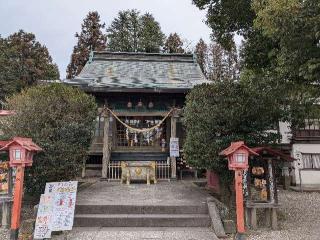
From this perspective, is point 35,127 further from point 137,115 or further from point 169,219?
point 137,115

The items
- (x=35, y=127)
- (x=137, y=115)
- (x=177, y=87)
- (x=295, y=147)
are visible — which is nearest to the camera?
(x=35, y=127)

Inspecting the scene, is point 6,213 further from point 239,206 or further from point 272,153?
point 272,153

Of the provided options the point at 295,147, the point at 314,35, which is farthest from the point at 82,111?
the point at 295,147

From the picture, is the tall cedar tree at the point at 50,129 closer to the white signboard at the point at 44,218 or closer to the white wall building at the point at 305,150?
the white signboard at the point at 44,218

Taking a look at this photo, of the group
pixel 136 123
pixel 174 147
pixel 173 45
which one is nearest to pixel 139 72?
pixel 136 123

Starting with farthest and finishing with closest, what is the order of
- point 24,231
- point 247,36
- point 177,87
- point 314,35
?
point 177,87, point 247,36, point 24,231, point 314,35

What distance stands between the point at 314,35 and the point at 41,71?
92.6 ft

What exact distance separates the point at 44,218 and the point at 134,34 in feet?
102

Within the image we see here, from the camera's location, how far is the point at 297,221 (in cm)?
827

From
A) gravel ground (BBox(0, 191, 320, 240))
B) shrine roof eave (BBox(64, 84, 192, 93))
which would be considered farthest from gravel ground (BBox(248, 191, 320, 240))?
shrine roof eave (BBox(64, 84, 192, 93))

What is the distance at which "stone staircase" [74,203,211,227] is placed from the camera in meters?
7.55

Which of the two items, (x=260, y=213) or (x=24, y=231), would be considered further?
(x=260, y=213)

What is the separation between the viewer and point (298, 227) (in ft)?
25.1

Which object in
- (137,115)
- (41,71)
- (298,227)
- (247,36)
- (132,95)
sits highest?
(41,71)
